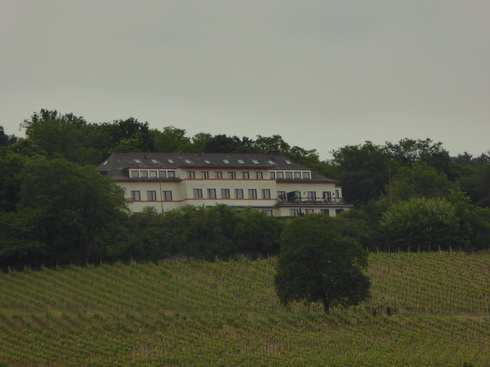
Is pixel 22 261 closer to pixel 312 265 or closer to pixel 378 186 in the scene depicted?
pixel 312 265

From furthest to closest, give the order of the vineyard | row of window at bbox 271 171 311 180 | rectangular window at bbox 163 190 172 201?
1. row of window at bbox 271 171 311 180
2. rectangular window at bbox 163 190 172 201
3. the vineyard

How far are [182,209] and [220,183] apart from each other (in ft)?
36.0

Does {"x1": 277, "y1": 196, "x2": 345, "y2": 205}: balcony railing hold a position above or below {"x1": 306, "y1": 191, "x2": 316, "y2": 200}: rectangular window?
below

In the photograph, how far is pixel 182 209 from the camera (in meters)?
92.6

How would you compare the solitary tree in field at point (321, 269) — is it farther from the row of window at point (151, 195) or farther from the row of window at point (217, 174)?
the row of window at point (217, 174)

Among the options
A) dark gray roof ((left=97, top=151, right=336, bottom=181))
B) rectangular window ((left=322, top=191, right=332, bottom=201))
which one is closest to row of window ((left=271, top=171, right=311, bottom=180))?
dark gray roof ((left=97, top=151, right=336, bottom=181))

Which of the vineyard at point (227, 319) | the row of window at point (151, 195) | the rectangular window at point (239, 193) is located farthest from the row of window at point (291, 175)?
the vineyard at point (227, 319)

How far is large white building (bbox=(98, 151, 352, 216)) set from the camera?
3920 inches

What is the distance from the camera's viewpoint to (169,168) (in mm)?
101938

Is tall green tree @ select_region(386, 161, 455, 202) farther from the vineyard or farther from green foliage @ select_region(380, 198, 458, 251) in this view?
the vineyard

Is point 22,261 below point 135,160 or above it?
below

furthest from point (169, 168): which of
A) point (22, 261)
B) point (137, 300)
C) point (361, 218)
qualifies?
point (137, 300)

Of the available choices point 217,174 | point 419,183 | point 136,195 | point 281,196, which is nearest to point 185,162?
point 217,174

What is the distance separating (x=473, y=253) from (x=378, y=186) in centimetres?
2893
